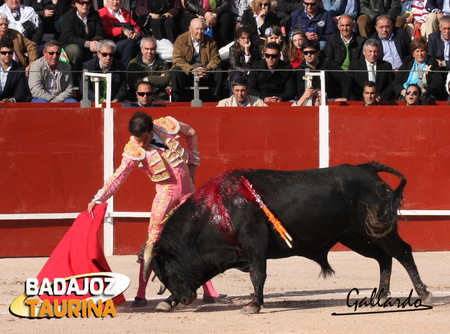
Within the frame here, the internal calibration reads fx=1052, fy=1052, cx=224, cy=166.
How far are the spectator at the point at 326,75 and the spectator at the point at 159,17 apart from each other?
6.14 ft

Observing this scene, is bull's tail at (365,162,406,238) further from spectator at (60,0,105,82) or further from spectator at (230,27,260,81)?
spectator at (60,0,105,82)

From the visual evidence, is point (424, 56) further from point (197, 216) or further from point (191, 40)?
point (197, 216)

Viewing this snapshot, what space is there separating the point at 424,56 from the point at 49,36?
418 cm

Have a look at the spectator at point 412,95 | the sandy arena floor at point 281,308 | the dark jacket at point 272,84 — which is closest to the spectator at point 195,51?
the dark jacket at point 272,84

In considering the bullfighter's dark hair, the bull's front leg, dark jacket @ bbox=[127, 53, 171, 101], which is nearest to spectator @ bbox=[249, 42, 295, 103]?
dark jacket @ bbox=[127, 53, 171, 101]

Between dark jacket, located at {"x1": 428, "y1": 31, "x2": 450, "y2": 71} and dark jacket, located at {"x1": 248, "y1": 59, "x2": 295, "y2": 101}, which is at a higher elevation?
dark jacket, located at {"x1": 428, "y1": 31, "x2": 450, "y2": 71}

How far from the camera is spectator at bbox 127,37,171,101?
1040 centimetres

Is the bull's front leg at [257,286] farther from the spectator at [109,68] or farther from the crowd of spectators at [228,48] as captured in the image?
the spectator at [109,68]

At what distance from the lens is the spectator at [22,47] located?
1117cm

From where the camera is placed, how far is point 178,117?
33.2 feet

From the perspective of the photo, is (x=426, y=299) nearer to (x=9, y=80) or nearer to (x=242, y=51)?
(x=242, y=51)

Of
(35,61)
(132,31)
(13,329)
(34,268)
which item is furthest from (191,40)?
(13,329)

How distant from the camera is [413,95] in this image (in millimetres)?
10398

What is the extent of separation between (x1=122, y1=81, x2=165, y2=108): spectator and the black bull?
9.35ft
